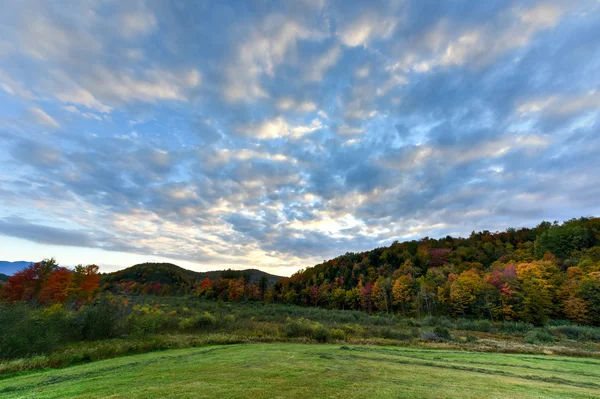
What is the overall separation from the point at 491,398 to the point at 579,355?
18.8 m

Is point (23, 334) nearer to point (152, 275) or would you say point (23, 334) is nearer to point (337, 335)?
point (337, 335)

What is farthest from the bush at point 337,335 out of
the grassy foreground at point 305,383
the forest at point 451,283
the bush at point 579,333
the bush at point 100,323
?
the forest at point 451,283

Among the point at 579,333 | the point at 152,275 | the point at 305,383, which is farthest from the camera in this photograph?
the point at 152,275

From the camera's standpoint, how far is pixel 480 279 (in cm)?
5950

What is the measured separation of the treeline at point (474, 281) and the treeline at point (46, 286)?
152 ft

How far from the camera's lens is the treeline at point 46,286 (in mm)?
43062

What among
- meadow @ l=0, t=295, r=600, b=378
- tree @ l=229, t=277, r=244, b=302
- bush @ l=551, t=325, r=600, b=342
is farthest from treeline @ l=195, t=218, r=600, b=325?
meadow @ l=0, t=295, r=600, b=378

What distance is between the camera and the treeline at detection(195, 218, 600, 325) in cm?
4747

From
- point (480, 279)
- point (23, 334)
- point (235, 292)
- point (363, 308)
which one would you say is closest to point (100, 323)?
point (23, 334)

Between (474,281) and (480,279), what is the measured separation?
5.09 metres

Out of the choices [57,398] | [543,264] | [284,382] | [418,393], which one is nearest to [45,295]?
[57,398]

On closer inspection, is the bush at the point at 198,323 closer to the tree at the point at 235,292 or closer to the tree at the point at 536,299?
the tree at the point at 536,299

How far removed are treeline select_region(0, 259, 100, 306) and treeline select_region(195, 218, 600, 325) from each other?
152ft

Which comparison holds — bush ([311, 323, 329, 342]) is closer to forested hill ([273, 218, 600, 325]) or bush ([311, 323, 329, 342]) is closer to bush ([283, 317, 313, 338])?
bush ([283, 317, 313, 338])
